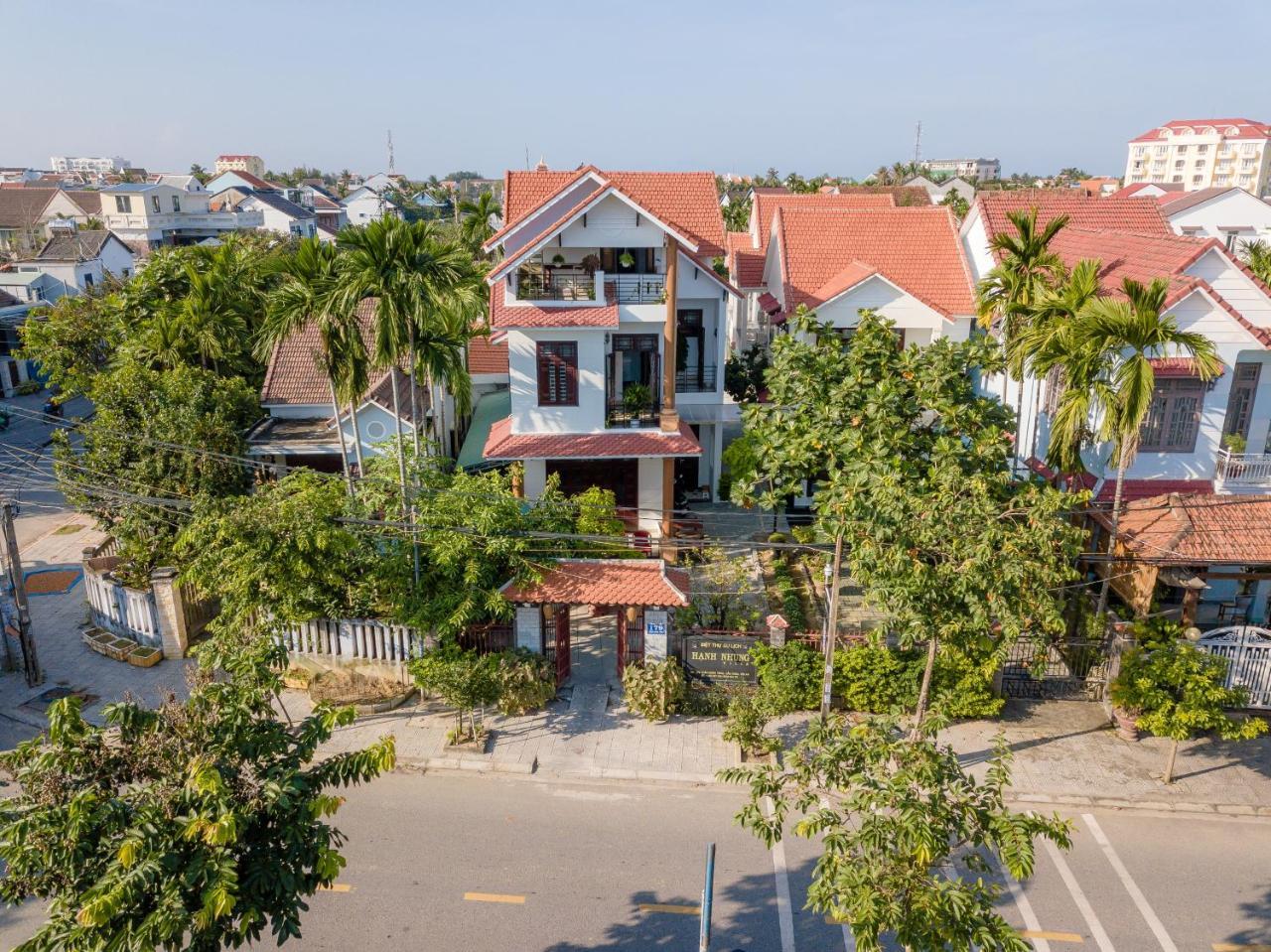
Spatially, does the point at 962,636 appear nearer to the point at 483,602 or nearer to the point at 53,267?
the point at 483,602

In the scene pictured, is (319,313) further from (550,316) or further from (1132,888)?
(1132,888)

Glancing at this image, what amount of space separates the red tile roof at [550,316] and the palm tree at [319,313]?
3981 millimetres

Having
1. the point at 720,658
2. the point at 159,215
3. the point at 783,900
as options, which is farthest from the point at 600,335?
the point at 159,215

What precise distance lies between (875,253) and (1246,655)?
17.1 meters

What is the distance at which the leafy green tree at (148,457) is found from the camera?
70.4 ft

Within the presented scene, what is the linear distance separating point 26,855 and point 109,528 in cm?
1691

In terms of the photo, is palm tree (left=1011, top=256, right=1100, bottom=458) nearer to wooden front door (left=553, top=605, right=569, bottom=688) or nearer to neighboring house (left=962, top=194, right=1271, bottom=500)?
neighboring house (left=962, top=194, right=1271, bottom=500)

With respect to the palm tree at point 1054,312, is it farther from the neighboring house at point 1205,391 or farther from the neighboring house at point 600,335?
the neighboring house at point 600,335

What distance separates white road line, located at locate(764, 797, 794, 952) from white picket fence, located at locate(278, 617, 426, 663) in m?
8.35

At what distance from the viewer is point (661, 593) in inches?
734

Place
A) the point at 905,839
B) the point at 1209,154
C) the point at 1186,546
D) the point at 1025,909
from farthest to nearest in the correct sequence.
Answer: the point at 1209,154, the point at 1186,546, the point at 1025,909, the point at 905,839

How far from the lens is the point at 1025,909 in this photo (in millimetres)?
13883

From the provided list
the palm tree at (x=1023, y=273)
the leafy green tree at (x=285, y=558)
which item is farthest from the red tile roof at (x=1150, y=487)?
the leafy green tree at (x=285, y=558)

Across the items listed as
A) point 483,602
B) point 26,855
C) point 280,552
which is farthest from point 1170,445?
point 26,855
